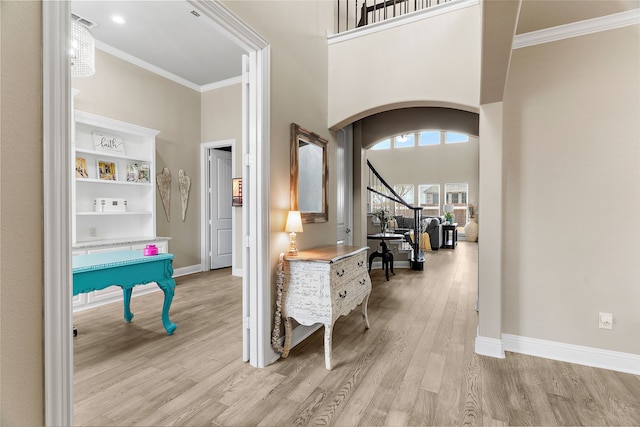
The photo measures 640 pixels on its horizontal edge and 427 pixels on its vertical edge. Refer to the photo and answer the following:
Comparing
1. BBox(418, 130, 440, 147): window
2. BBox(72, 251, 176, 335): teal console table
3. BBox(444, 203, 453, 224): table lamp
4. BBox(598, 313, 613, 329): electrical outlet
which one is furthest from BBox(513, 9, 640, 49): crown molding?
BBox(418, 130, 440, 147): window

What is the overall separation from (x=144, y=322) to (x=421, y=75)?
12.4ft

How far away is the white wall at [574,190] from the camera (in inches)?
92.5

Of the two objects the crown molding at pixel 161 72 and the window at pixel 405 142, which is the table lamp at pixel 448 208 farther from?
→ the crown molding at pixel 161 72

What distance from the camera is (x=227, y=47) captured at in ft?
14.4

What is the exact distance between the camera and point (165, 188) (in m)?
5.20

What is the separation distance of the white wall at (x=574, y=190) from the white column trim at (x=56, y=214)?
9.75 feet

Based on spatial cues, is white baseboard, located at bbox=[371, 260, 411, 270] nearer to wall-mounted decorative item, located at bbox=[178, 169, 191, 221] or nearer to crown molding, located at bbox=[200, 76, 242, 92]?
wall-mounted decorative item, located at bbox=[178, 169, 191, 221]

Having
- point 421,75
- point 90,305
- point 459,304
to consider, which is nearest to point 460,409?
point 459,304

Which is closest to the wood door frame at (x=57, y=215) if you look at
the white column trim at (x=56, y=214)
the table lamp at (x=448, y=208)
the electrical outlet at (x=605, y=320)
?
the white column trim at (x=56, y=214)

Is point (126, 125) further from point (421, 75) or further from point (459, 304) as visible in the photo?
point (459, 304)

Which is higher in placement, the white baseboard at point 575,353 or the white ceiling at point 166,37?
the white ceiling at point 166,37

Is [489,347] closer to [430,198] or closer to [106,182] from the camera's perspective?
[106,182]

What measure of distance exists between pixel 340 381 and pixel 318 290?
638 mm

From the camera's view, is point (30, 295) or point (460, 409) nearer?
point (30, 295)
